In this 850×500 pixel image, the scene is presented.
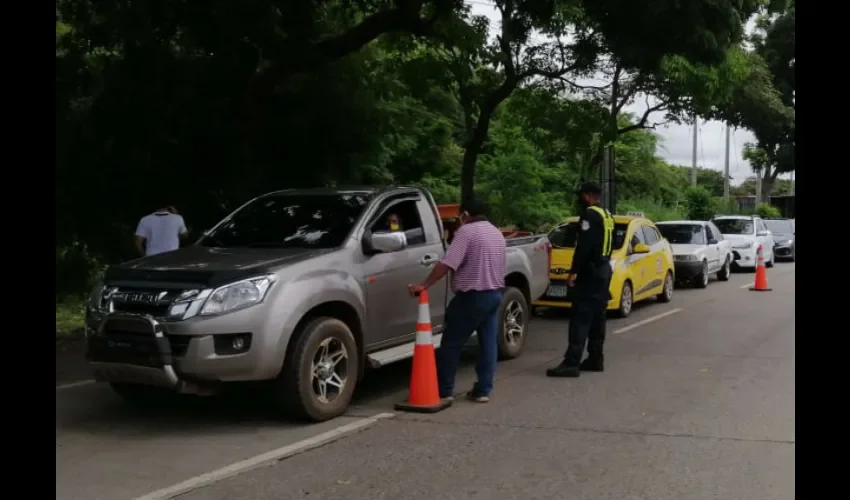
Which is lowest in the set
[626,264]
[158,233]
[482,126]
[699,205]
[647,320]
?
[647,320]

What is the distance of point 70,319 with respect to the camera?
1341 cm

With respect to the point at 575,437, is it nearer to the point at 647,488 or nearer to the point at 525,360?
the point at 647,488

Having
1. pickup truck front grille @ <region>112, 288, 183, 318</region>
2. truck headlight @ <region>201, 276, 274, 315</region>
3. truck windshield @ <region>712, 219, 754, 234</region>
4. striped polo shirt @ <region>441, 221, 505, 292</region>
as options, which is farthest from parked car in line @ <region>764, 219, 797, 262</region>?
pickup truck front grille @ <region>112, 288, 183, 318</region>

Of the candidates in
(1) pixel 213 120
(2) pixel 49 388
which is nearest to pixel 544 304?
(1) pixel 213 120

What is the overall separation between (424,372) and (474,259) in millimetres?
1073

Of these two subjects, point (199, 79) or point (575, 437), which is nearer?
point (575, 437)

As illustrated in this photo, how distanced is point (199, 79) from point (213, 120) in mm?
669

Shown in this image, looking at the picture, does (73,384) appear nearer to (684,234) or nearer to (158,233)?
(158,233)

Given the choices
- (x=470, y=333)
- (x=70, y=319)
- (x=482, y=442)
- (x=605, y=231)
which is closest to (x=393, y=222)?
→ (x=470, y=333)

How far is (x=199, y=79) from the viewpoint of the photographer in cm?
1297

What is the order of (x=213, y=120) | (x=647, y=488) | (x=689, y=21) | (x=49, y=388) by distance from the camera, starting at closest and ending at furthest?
(x=49, y=388) < (x=647, y=488) < (x=689, y=21) < (x=213, y=120)

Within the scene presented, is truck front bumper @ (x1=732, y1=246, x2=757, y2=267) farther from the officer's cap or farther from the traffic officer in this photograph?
the officer's cap

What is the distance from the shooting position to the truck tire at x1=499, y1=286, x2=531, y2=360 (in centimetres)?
961

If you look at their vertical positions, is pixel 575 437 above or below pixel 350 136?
below
